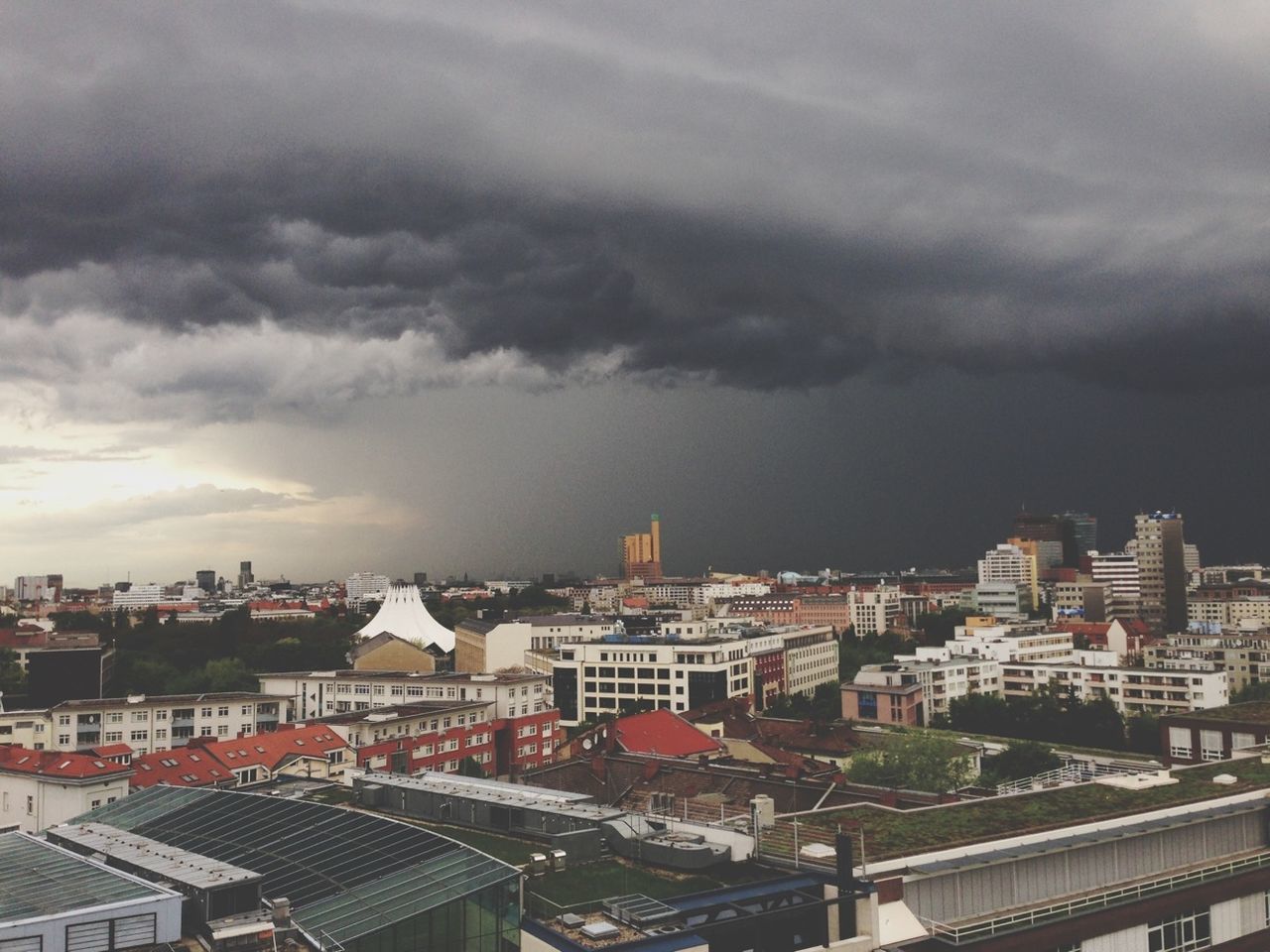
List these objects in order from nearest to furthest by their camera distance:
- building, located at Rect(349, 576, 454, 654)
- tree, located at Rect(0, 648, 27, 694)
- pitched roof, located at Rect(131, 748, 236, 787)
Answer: pitched roof, located at Rect(131, 748, 236, 787), tree, located at Rect(0, 648, 27, 694), building, located at Rect(349, 576, 454, 654)

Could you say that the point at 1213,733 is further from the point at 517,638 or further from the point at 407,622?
the point at 407,622

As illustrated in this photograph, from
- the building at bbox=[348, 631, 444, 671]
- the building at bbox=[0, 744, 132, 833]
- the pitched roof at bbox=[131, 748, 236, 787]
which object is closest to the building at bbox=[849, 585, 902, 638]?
the building at bbox=[348, 631, 444, 671]

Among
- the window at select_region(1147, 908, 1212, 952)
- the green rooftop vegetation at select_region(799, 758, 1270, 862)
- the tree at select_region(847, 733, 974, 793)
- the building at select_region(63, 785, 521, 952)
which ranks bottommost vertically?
the tree at select_region(847, 733, 974, 793)

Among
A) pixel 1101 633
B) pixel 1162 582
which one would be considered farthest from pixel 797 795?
pixel 1162 582

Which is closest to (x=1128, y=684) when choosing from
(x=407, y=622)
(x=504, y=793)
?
(x=407, y=622)

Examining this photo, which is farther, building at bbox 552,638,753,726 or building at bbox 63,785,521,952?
building at bbox 552,638,753,726

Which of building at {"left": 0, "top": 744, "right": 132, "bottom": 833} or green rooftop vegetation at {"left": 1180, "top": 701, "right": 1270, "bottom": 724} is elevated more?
green rooftop vegetation at {"left": 1180, "top": 701, "right": 1270, "bottom": 724}

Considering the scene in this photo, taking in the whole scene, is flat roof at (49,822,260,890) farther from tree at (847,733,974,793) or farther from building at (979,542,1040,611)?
building at (979,542,1040,611)
